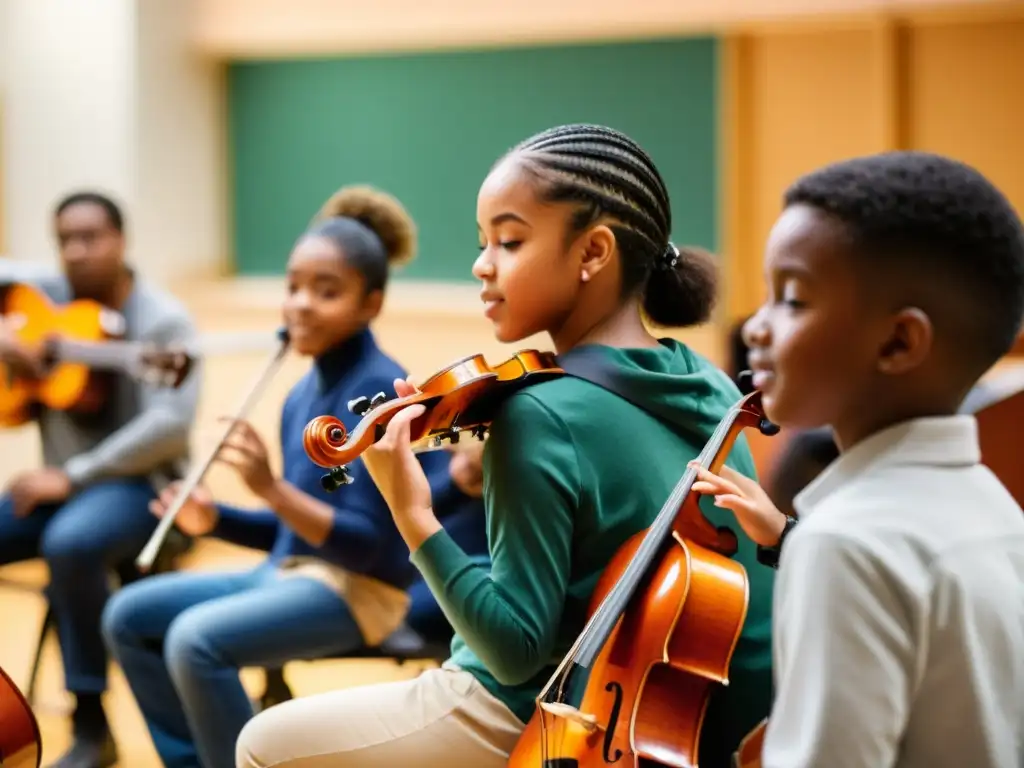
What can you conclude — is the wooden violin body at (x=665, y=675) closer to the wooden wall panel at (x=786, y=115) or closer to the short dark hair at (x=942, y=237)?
the short dark hair at (x=942, y=237)

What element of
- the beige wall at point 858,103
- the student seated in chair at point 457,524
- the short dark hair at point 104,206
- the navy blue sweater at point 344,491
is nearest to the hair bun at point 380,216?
the navy blue sweater at point 344,491

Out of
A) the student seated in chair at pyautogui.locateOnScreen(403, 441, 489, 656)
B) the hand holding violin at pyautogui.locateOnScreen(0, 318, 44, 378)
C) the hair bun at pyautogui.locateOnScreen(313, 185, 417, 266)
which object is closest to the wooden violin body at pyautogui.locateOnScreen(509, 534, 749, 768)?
the student seated in chair at pyautogui.locateOnScreen(403, 441, 489, 656)

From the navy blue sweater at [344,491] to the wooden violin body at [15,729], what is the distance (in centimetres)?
56

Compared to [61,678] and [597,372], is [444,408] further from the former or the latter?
[61,678]

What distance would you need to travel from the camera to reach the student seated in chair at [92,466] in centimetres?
276

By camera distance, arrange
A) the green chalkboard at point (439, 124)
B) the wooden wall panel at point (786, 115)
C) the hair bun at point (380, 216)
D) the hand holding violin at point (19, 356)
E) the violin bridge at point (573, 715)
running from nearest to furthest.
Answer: the violin bridge at point (573, 715), the hair bun at point (380, 216), the hand holding violin at point (19, 356), the wooden wall panel at point (786, 115), the green chalkboard at point (439, 124)

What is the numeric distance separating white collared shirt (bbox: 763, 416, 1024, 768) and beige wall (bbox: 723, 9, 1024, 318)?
3464 millimetres

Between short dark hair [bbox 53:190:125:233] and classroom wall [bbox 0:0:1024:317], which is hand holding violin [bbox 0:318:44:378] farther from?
classroom wall [bbox 0:0:1024:317]

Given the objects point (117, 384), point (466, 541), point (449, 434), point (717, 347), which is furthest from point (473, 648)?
point (717, 347)

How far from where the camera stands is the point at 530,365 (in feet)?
4.60

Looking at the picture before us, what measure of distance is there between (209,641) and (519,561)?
0.90 meters

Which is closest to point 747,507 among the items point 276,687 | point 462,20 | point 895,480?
point 895,480

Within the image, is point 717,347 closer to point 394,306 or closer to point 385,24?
point 394,306

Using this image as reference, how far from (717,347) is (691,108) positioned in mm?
788
